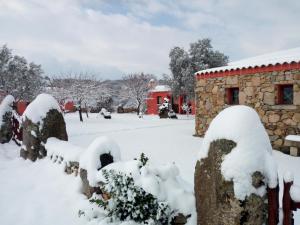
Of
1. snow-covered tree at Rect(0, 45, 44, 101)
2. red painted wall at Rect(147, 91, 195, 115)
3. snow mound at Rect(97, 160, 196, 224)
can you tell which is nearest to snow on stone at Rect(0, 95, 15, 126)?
snow mound at Rect(97, 160, 196, 224)

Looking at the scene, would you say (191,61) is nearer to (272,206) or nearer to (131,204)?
(131,204)

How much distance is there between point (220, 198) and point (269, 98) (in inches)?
264

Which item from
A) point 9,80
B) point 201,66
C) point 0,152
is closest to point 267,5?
point 0,152

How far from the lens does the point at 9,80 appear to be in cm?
1938

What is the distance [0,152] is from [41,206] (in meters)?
4.98

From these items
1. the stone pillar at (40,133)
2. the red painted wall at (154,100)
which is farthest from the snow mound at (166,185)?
the red painted wall at (154,100)

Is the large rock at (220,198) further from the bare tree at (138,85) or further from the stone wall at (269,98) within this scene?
the bare tree at (138,85)

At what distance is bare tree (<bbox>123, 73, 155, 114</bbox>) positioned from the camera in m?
33.9

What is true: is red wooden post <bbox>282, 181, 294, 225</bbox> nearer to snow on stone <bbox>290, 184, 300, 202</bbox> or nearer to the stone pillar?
snow on stone <bbox>290, 184, 300, 202</bbox>

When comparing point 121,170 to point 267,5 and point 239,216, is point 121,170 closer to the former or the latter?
point 239,216

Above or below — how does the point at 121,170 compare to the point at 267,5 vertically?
below

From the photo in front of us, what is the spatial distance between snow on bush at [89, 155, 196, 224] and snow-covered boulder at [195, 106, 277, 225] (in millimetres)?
383

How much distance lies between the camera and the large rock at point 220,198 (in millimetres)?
2664

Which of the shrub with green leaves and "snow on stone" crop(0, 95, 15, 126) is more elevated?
"snow on stone" crop(0, 95, 15, 126)
